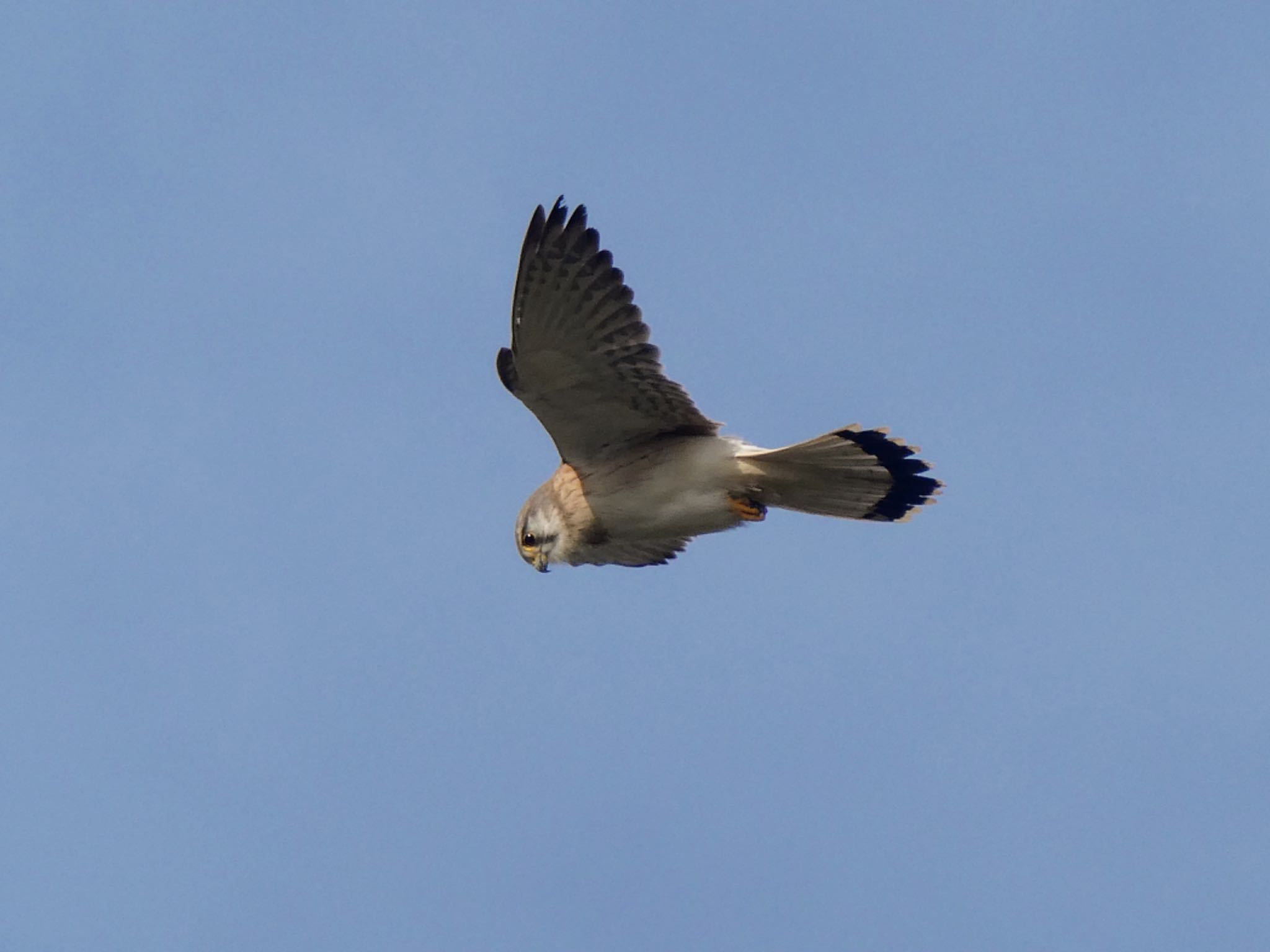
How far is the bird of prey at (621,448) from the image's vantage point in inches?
290

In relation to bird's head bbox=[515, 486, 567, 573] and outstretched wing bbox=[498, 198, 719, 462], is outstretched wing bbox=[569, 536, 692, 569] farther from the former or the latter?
outstretched wing bbox=[498, 198, 719, 462]

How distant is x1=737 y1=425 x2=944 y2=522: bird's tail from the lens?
7.64 m

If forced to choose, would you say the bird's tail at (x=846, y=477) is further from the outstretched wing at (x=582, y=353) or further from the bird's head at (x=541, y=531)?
the bird's head at (x=541, y=531)

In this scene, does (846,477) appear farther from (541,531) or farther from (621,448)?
(541,531)

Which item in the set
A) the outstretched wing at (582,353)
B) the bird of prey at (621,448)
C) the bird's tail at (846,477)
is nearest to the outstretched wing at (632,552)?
the bird of prey at (621,448)

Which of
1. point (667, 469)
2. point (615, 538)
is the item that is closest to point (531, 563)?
point (615, 538)

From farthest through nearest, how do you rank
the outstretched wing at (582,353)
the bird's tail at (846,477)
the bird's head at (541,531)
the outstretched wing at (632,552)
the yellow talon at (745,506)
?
the outstretched wing at (632,552) < the bird's head at (541,531) < the yellow talon at (745,506) < the bird's tail at (846,477) < the outstretched wing at (582,353)

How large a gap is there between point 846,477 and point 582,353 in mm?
1398

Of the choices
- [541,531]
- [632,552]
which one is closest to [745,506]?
[632,552]

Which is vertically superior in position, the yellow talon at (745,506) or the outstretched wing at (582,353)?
the outstretched wing at (582,353)

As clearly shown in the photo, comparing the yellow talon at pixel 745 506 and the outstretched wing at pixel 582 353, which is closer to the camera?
the outstretched wing at pixel 582 353

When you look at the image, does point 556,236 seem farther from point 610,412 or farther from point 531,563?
point 531,563

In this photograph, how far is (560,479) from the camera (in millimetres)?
8219

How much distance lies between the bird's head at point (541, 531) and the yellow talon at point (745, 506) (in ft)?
2.83
